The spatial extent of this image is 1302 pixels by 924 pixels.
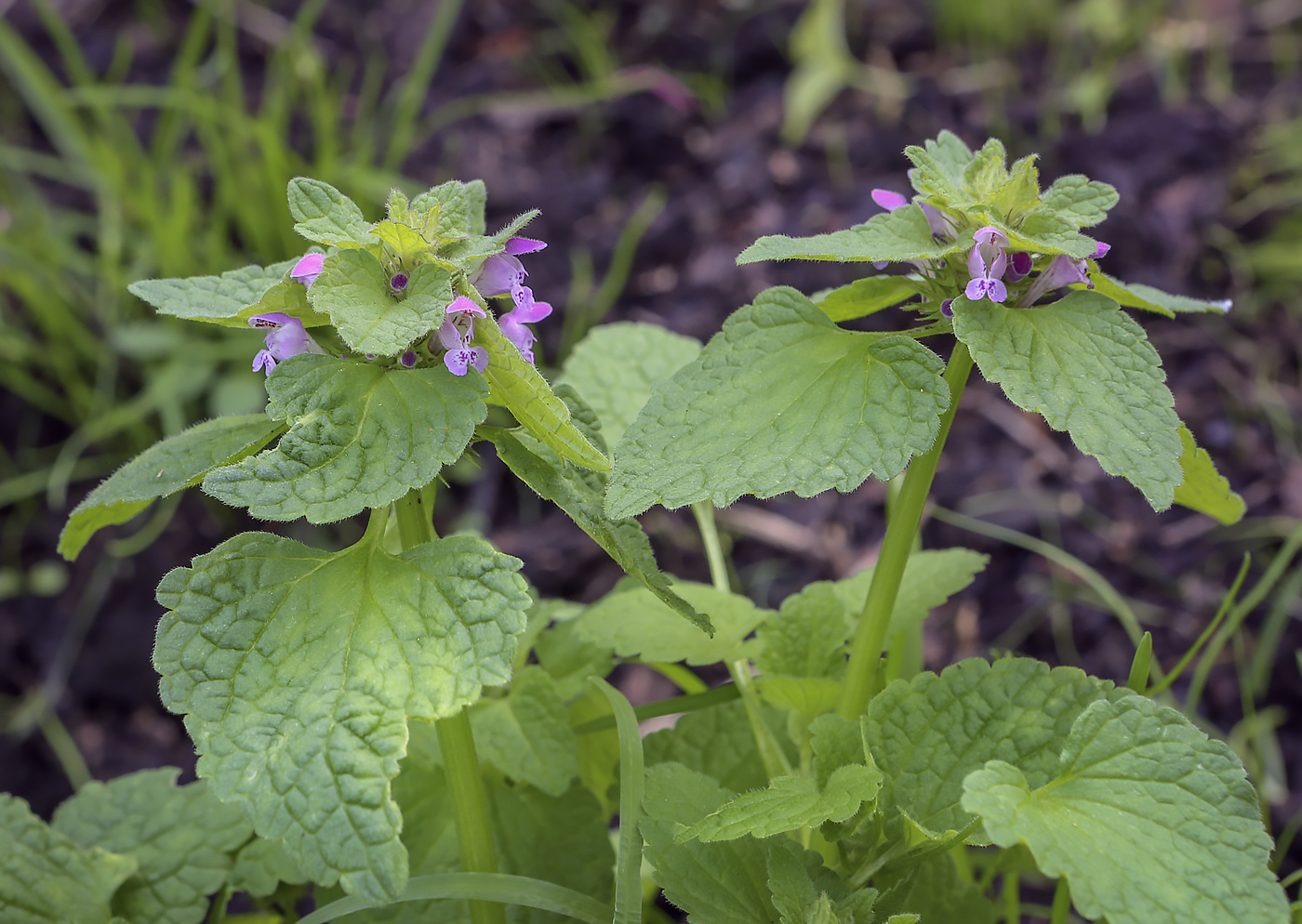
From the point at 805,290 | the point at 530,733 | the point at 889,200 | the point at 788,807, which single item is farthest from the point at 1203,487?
the point at 805,290

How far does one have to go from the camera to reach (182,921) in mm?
1468

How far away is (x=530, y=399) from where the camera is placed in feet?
3.79

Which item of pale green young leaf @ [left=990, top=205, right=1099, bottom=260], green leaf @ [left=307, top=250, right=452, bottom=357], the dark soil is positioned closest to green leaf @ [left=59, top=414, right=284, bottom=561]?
green leaf @ [left=307, top=250, right=452, bottom=357]

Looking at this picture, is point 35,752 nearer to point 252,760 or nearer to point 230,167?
point 230,167

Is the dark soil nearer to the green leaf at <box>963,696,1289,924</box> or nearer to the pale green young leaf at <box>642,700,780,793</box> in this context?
the pale green young leaf at <box>642,700,780,793</box>

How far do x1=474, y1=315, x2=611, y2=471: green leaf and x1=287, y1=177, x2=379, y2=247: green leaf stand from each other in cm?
16

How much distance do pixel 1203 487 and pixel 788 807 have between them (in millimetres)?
667

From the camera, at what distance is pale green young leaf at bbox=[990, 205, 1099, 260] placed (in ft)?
3.77

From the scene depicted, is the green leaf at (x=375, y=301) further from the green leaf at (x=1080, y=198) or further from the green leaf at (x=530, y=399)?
the green leaf at (x=1080, y=198)

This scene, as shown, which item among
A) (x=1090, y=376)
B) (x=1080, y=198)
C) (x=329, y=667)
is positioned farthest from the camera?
(x=1080, y=198)

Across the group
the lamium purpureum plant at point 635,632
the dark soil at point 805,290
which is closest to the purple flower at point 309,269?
the lamium purpureum plant at point 635,632

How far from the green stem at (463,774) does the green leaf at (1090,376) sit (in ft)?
2.15

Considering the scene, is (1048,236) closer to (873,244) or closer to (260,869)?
(873,244)

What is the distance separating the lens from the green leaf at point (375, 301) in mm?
1044
